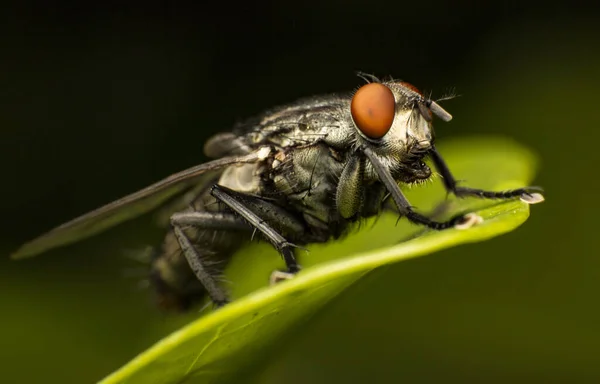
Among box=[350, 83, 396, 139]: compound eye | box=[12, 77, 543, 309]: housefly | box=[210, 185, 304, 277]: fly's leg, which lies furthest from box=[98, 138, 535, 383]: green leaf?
box=[210, 185, 304, 277]: fly's leg

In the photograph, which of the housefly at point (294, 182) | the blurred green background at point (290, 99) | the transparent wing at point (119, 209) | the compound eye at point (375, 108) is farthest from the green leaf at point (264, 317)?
the blurred green background at point (290, 99)

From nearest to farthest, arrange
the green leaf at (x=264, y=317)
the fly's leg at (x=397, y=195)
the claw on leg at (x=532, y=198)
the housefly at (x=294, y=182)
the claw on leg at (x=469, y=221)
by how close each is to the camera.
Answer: the green leaf at (x=264, y=317) → the claw on leg at (x=469, y=221) → the claw on leg at (x=532, y=198) → the fly's leg at (x=397, y=195) → the housefly at (x=294, y=182)

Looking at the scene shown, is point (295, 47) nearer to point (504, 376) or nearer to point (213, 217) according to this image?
point (213, 217)

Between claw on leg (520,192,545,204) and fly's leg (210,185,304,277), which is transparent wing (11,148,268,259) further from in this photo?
claw on leg (520,192,545,204)

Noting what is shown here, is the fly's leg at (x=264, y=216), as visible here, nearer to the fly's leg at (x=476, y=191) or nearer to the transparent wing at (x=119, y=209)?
the transparent wing at (x=119, y=209)

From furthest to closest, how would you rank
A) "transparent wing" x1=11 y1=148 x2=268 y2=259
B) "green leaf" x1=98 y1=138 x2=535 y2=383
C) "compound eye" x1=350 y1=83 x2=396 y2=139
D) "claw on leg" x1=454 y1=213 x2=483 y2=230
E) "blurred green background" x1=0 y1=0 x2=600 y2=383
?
"blurred green background" x1=0 y1=0 x2=600 y2=383, "transparent wing" x1=11 y1=148 x2=268 y2=259, "compound eye" x1=350 y1=83 x2=396 y2=139, "claw on leg" x1=454 y1=213 x2=483 y2=230, "green leaf" x1=98 y1=138 x2=535 y2=383

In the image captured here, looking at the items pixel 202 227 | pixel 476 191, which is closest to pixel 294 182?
pixel 202 227

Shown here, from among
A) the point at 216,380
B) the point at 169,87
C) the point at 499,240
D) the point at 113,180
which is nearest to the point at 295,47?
the point at 169,87
